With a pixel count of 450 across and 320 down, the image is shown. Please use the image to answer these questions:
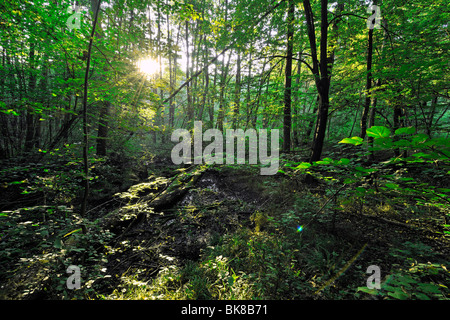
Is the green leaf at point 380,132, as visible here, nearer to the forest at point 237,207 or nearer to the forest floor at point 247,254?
the forest at point 237,207

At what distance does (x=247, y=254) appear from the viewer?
2.82 meters

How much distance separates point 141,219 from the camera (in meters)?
4.07

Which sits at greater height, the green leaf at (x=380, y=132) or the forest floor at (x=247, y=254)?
the green leaf at (x=380, y=132)

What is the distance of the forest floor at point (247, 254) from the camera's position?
1.91 metres

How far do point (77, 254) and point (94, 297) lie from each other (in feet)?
2.54

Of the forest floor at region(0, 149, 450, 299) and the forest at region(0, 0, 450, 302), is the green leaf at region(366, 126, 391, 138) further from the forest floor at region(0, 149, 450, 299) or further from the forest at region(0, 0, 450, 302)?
the forest floor at region(0, 149, 450, 299)

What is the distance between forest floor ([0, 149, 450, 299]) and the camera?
6.28 ft

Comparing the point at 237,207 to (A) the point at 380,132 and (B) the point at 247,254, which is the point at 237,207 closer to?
(B) the point at 247,254

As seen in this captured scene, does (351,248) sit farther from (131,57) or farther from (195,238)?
(131,57)

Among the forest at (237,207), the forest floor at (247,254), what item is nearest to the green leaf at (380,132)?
the forest at (237,207)

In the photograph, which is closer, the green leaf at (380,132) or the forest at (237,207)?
the green leaf at (380,132)

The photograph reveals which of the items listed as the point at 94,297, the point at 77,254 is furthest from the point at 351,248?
the point at 77,254

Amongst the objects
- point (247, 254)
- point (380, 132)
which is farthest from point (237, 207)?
point (380, 132)

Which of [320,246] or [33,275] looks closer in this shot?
[33,275]
